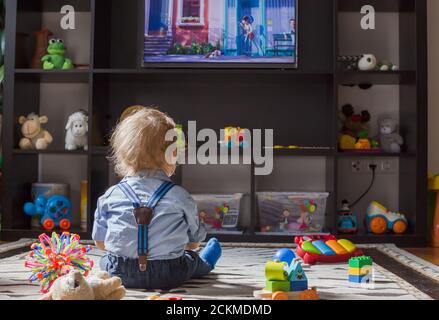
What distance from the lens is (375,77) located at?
3379 mm

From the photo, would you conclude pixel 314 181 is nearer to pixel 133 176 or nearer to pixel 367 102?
pixel 367 102

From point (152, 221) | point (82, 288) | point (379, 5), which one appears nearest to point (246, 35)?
point (379, 5)

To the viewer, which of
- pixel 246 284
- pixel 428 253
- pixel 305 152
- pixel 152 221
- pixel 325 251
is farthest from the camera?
pixel 305 152

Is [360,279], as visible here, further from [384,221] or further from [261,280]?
[384,221]

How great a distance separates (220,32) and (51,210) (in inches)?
50.0

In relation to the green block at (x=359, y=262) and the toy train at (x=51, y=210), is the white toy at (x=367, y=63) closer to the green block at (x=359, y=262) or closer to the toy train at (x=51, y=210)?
the green block at (x=359, y=262)

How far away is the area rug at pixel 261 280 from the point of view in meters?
1.85

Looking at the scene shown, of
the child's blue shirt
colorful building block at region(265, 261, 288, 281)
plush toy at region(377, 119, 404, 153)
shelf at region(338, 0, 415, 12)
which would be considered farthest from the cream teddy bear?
shelf at region(338, 0, 415, 12)

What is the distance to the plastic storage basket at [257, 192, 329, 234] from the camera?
330 cm

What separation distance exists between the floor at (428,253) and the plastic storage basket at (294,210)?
490 millimetres

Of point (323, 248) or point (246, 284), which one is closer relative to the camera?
point (246, 284)

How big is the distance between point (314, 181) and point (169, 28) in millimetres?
1158

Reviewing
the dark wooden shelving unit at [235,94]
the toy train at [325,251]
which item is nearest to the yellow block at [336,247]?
the toy train at [325,251]

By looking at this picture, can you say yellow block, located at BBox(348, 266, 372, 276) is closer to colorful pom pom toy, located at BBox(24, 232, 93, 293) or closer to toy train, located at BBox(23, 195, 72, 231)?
colorful pom pom toy, located at BBox(24, 232, 93, 293)
